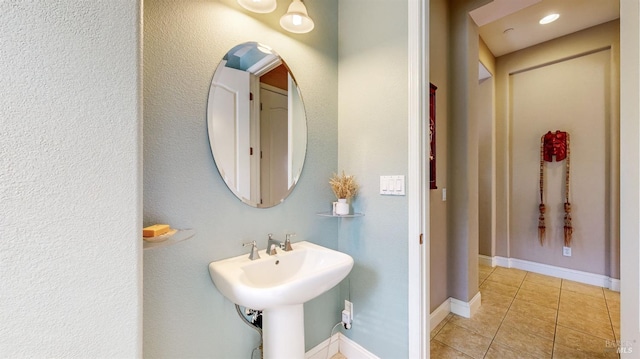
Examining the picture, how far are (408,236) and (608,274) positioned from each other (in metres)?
3.04

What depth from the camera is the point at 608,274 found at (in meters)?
2.63

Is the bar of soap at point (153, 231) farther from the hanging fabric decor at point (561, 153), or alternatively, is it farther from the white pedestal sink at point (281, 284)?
the hanging fabric decor at point (561, 153)

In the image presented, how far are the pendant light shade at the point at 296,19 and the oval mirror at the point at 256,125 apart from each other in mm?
173

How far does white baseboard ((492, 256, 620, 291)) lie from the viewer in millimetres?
2625

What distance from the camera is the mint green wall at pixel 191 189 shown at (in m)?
0.98

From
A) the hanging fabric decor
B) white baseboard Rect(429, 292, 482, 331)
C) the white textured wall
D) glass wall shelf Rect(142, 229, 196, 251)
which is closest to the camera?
the white textured wall

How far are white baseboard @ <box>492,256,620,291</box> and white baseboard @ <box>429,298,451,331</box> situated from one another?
166cm

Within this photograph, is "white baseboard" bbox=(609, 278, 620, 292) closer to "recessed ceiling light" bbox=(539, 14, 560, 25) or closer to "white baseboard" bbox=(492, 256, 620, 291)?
"white baseboard" bbox=(492, 256, 620, 291)

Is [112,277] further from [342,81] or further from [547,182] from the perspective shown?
[547,182]

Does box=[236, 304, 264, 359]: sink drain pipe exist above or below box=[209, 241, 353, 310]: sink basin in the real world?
below

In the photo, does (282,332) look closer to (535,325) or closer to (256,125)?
(256,125)

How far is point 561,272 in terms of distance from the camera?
9.56 feet

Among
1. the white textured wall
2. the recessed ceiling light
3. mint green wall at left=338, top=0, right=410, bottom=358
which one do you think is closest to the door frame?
mint green wall at left=338, top=0, right=410, bottom=358

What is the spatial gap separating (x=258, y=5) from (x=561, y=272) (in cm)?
416
